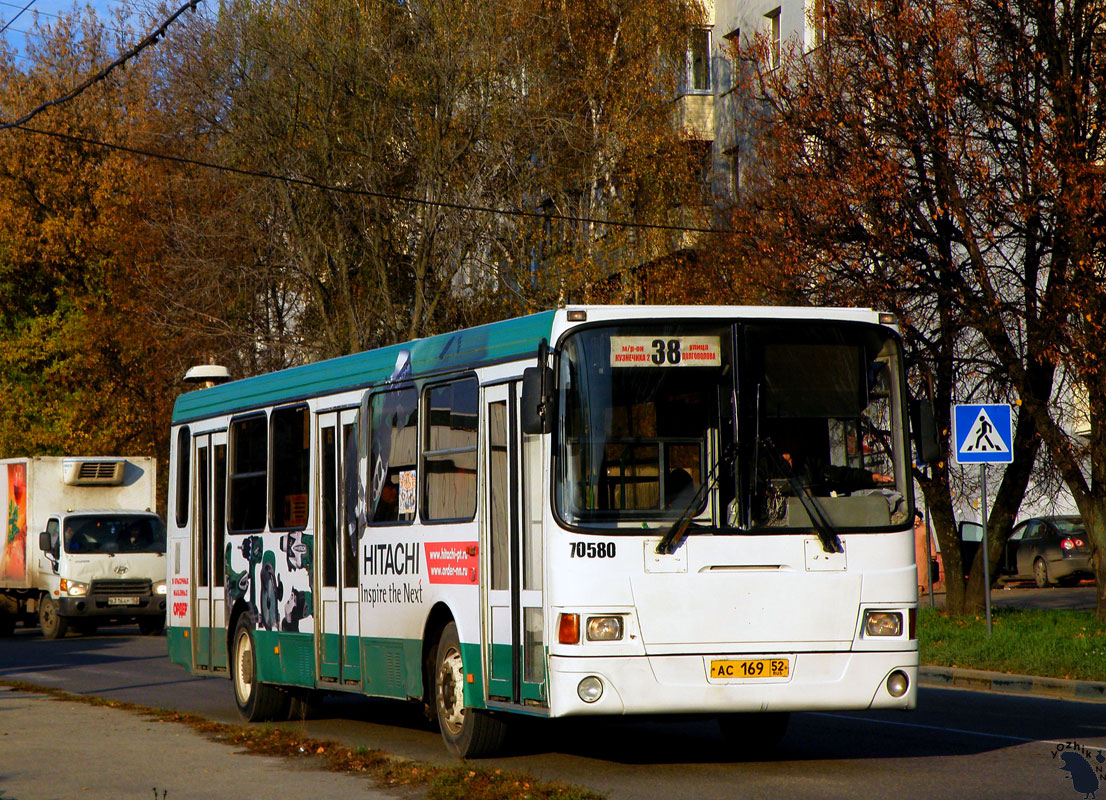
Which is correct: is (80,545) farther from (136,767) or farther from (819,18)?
(136,767)

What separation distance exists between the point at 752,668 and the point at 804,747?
214 cm

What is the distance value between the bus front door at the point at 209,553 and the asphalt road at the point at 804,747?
604 mm

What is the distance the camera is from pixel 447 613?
11781mm

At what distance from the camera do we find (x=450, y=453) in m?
11.8

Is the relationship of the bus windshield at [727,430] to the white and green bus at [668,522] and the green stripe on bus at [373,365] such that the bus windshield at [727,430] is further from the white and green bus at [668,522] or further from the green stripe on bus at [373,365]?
the green stripe on bus at [373,365]

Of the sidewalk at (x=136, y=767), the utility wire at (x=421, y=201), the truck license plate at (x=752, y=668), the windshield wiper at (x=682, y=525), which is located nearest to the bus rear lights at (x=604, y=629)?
the windshield wiper at (x=682, y=525)

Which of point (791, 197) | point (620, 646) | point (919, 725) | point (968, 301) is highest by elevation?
point (791, 197)

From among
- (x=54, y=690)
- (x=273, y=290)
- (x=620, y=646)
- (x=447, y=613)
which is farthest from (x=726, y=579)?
(x=273, y=290)

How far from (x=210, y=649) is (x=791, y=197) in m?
10.8

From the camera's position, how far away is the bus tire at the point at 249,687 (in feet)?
48.2

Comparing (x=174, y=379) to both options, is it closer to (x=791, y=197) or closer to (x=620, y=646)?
(x=791, y=197)

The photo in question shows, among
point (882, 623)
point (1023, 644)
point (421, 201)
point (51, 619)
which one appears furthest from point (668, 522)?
point (421, 201)

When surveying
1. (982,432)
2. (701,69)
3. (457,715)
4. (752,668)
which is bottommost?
(457,715)

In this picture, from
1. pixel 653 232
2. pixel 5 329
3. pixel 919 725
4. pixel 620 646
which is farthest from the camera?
pixel 5 329
